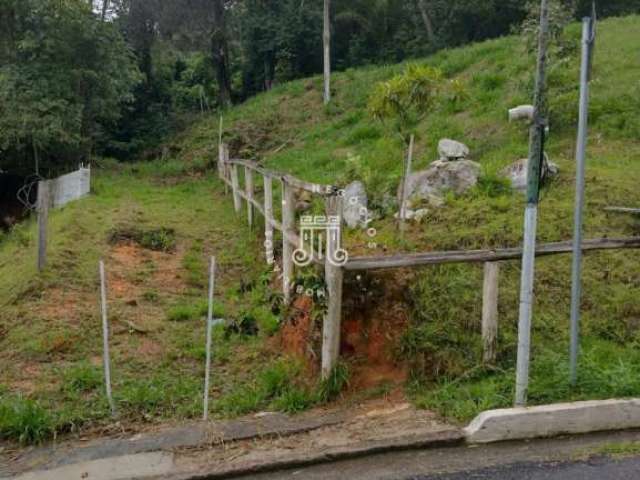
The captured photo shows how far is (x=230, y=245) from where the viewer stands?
30.4 feet

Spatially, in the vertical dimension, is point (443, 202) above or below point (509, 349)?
above

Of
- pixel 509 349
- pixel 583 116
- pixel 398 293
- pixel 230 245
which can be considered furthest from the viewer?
pixel 230 245

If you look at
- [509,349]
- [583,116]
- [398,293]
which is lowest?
[509,349]

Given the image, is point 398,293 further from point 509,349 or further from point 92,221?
point 92,221

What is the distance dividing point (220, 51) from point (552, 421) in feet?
77.0

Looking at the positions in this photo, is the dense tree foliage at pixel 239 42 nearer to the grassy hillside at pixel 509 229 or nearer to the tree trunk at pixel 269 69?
the tree trunk at pixel 269 69

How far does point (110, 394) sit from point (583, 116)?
3696 mm

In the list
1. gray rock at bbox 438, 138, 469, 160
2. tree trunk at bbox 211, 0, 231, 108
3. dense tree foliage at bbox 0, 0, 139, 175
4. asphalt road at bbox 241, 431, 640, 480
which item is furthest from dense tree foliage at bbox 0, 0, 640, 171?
asphalt road at bbox 241, 431, 640, 480

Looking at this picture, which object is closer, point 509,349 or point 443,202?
point 509,349

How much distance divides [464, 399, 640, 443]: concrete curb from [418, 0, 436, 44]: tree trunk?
848 inches

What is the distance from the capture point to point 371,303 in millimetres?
4805

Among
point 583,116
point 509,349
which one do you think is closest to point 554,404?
point 509,349

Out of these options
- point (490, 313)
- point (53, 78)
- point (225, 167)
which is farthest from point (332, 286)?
point (53, 78)

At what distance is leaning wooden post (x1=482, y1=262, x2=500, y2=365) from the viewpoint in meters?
4.28
